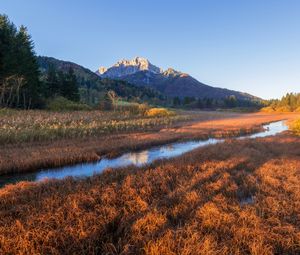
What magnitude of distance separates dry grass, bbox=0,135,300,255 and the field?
2cm

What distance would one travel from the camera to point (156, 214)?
7.27 meters

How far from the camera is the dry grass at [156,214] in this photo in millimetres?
5930

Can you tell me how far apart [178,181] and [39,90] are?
49121 millimetres

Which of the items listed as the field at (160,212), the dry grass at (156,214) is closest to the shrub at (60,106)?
the field at (160,212)

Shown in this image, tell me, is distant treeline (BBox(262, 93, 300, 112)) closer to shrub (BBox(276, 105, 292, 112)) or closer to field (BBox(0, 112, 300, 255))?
shrub (BBox(276, 105, 292, 112))

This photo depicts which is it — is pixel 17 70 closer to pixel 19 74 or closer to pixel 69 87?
pixel 19 74

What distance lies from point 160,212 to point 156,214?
0.30 metres

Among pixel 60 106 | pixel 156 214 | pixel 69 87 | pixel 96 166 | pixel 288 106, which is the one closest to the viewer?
pixel 156 214

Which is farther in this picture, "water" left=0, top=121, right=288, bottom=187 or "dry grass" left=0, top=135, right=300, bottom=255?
"water" left=0, top=121, right=288, bottom=187

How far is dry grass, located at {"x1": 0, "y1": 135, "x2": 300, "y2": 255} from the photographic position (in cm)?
593

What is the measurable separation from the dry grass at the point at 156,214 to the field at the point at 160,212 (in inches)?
0.9

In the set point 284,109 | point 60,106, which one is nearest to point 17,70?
point 60,106

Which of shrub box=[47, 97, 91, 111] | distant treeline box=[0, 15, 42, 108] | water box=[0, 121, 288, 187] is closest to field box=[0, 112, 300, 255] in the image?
water box=[0, 121, 288, 187]

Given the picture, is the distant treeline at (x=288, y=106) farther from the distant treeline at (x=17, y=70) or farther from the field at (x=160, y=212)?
the field at (x=160, y=212)
